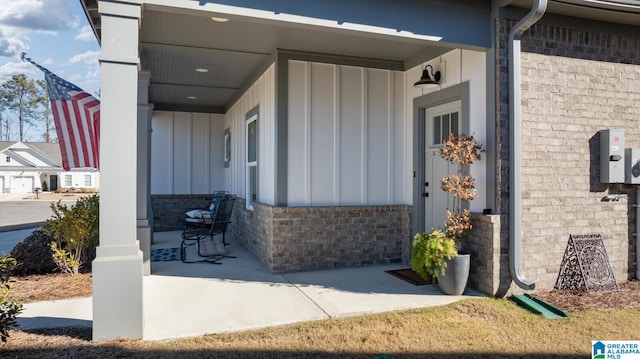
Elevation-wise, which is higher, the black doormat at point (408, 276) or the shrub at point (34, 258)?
the shrub at point (34, 258)

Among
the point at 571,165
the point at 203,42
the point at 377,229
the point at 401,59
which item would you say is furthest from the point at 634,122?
the point at 203,42

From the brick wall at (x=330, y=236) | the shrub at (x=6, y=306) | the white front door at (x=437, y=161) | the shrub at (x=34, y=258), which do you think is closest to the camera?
the shrub at (x=6, y=306)

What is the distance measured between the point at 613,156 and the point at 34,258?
756 cm

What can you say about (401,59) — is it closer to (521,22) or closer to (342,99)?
(342,99)

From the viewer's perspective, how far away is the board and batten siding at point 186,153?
10.5 metres

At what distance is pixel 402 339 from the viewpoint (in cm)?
339

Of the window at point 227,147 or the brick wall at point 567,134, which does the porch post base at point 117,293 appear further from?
the window at point 227,147

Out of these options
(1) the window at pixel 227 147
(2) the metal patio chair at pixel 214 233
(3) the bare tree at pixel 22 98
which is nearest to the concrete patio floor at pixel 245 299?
Result: (2) the metal patio chair at pixel 214 233

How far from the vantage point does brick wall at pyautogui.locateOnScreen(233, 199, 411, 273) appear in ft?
18.8

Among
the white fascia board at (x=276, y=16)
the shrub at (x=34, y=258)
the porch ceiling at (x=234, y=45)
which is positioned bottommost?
the shrub at (x=34, y=258)

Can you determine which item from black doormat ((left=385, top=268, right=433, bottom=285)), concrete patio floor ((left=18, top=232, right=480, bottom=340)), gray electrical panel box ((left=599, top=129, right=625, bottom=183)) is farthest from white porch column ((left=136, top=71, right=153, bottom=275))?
gray electrical panel box ((left=599, top=129, right=625, bottom=183))

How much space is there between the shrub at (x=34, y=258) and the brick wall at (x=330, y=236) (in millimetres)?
2919

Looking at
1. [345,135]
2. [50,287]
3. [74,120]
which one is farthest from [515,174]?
[50,287]

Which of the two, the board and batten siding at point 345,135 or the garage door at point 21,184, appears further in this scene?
the garage door at point 21,184
